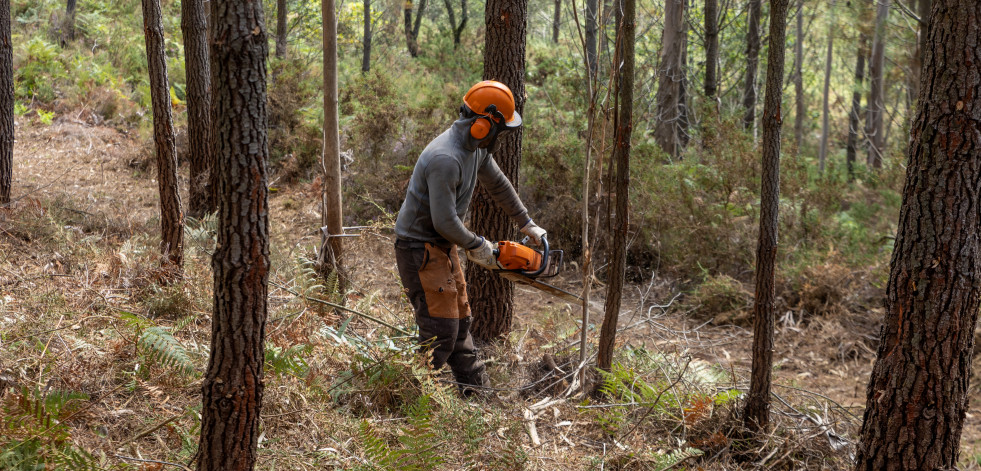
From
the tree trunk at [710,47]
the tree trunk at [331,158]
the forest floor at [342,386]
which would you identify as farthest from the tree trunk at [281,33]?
the tree trunk at [331,158]

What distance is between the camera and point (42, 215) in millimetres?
7164

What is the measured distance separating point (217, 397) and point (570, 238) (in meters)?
7.20

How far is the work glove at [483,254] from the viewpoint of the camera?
456cm

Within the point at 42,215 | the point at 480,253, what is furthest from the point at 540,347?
the point at 42,215

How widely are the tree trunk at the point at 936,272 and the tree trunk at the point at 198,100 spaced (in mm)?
6939

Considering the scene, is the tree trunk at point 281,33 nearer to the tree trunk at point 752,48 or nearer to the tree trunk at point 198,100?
the tree trunk at point 198,100

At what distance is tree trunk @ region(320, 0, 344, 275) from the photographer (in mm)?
5738

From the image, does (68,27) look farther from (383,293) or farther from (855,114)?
(855,114)

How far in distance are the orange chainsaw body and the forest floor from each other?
94 cm

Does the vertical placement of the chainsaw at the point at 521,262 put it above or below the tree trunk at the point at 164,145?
below

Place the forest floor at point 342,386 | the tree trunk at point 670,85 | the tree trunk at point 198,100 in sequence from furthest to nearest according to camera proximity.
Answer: the tree trunk at point 670,85 → the tree trunk at point 198,100 → the forest floor at point 342,386

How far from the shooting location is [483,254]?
459cm

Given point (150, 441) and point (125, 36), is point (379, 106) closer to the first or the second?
point (150, 441)

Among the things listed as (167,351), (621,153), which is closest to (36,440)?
(167,351)
